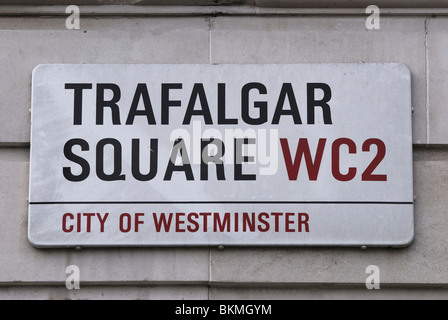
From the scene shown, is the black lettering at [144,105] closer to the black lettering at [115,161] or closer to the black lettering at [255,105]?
the black lettering at [115,161]

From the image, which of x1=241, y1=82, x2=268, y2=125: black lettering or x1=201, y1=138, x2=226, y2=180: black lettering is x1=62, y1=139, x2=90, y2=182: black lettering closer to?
x1=201, y1=138, x2=226, y2=180: black lettering

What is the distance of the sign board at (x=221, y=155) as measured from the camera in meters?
7.03

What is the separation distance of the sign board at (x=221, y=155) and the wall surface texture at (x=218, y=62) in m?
0.12

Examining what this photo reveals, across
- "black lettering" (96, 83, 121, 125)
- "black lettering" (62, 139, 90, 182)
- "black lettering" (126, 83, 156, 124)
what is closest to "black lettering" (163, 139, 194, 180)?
"black lettering" (126, 83, 156, 124)

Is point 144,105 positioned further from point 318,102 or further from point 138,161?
point 318,102

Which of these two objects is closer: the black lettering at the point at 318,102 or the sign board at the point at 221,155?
the sign board at the point at 221,155

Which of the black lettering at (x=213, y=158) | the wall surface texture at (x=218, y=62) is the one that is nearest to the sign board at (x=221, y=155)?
the black lettering at (x=213, y=158)

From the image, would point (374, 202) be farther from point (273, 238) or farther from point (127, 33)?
point (127, 33)

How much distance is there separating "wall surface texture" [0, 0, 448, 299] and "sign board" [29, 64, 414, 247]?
4.8 inches

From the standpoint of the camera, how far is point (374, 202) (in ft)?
23.1

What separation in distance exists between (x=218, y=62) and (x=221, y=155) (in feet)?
2.52

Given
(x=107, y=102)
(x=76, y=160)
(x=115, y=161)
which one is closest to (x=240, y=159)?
(x=115, y=161)

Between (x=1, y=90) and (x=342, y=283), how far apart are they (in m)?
3.12

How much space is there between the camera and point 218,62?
730cm
